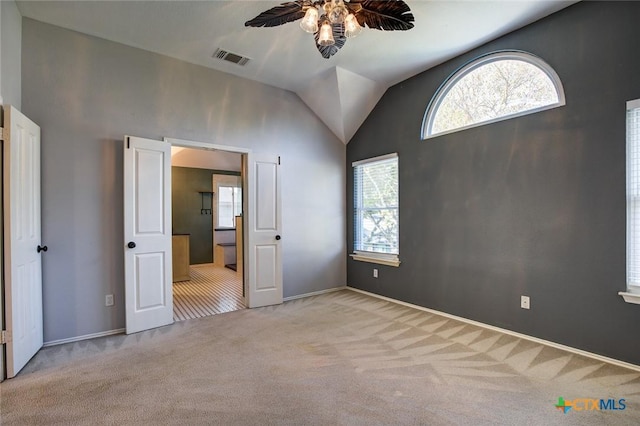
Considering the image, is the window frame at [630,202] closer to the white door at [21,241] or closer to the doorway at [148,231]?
the doorway at [148,231]

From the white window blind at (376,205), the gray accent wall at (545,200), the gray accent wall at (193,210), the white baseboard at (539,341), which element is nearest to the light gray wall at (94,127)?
the white window blind at (376,205)

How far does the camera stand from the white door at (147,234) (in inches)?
125

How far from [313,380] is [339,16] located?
8.15ft

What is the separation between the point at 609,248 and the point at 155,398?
3570 millimetres

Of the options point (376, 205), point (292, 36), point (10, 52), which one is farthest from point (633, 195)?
point (10, 52)

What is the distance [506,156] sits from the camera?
3.13 metres

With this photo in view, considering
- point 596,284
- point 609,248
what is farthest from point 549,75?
point 596,284

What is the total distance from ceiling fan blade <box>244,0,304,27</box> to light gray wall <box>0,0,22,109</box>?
203cm

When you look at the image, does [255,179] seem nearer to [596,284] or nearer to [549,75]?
[549,75]

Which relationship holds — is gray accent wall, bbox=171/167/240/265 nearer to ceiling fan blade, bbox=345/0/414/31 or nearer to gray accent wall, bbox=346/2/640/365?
gray accent wall, bbox=346/2/640/365

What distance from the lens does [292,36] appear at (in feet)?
10.4

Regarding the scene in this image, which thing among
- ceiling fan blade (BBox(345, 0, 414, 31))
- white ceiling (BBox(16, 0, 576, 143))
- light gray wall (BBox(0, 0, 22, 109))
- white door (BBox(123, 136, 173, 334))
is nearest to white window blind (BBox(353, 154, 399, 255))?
white ceiling (BBox(16, 0, 576, 143))

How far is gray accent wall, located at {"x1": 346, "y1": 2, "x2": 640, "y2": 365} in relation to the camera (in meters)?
2.49

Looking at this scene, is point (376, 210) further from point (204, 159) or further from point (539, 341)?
point (204, 159)
